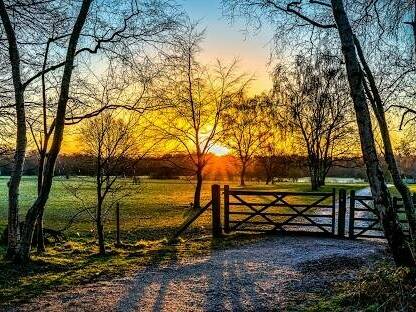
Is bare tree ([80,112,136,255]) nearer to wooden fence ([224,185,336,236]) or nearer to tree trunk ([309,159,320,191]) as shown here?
wooden fence ([224,185,336,236])

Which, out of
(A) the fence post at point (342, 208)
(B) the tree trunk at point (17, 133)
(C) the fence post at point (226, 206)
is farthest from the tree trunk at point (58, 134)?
(A) the fence post at point (342, 208)

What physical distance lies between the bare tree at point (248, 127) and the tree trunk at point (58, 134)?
108 ft

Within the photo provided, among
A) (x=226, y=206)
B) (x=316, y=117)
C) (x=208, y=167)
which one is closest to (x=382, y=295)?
(x=226, y=206)

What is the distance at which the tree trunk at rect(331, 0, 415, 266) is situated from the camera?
6621 mm

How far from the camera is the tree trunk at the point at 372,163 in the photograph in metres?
6.62

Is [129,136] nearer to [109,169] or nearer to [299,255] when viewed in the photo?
[109,169]

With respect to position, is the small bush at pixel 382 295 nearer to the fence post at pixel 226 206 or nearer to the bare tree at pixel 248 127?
the fence post at pixel 226 206

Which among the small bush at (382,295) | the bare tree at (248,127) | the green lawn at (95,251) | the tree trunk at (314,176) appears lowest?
the green lawn at (95,251)

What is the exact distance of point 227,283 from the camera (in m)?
9.32

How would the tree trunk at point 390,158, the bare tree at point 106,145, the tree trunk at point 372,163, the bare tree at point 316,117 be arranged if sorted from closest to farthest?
the tree trunk at point 372,163 → the tree trunk at point 390,158 → the bare tree at point 106,145 → the bare tree at point 316,117

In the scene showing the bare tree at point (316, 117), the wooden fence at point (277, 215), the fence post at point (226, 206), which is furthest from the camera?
the bare tree at point (316, 117)

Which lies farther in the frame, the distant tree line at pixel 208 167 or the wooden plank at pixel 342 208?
the wooden plank at pixel 342 208

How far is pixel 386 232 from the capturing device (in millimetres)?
6719

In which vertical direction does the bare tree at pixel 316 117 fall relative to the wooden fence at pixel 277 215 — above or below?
above
